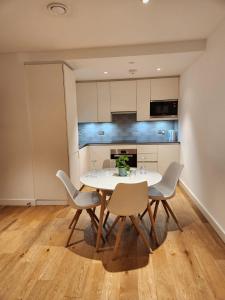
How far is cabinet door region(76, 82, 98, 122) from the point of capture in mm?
4785

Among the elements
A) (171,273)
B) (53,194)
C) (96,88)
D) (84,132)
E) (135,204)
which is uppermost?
(96,88)

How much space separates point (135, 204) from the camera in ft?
6.77

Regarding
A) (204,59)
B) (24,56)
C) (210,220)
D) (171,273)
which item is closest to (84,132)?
(24,56)

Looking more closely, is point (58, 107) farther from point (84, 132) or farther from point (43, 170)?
point (84, 132)

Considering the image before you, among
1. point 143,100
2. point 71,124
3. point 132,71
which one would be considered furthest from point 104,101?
point 71,124

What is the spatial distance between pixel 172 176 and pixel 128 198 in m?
1.02

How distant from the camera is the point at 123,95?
472 cm

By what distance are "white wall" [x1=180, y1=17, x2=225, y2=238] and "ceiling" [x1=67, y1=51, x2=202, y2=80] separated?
250mm

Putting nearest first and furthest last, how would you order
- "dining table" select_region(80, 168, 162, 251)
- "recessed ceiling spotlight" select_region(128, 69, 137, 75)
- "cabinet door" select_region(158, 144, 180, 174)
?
1. "dining table" select_region(80, 168, 162, 251)
2. "recessed ceiling spotlight" select_region(128, 69, 137, 75)
3. "cabinet door" select_region(158, 144, 180, 174)

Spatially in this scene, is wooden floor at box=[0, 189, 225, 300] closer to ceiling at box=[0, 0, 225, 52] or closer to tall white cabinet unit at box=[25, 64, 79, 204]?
tall white cabinet unit at box=[25, 64, 79, 204]

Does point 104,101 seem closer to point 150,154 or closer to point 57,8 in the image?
point 150,154

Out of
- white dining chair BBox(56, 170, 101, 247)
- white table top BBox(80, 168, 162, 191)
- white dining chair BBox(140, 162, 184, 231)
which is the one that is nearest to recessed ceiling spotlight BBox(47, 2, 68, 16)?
white dining chair BBox(56, 170, 101, 247)

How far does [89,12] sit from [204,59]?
176 cm

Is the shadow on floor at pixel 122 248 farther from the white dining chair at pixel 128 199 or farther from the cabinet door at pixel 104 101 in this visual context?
the cabinet door at pixel 104 101
